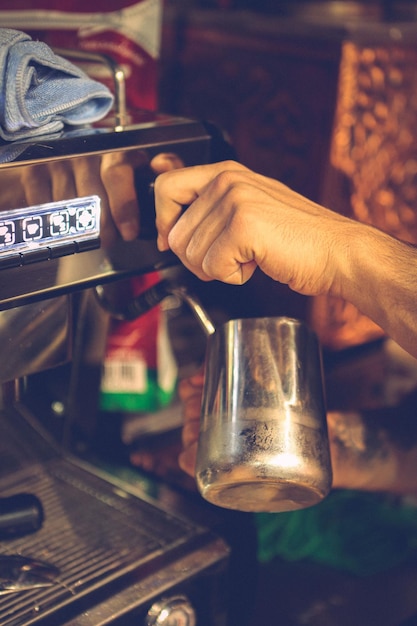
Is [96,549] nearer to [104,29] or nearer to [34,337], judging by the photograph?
[34,337]

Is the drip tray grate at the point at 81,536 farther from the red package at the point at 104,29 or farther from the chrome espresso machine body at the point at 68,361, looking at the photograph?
the red package at the point at 104,29

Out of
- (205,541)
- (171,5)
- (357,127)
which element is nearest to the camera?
(205,541)

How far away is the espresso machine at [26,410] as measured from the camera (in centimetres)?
71

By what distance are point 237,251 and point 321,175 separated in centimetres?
75

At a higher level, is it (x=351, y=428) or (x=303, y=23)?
(x=303, y=23)

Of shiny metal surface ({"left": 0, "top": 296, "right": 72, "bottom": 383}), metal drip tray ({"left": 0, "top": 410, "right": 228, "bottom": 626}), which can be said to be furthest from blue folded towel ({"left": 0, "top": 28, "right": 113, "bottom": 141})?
metal drip tray ({"left": 0, "top": 410, "right": 228, "bottom": 626})

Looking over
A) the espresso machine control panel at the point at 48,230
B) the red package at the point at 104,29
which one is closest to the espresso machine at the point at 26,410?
the espresso machine control panel at the point at 48,230

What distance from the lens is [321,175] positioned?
4.86 feet

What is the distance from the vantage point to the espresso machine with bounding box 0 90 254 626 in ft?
2.31

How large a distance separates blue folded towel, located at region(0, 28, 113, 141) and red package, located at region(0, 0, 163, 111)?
1.28 feet

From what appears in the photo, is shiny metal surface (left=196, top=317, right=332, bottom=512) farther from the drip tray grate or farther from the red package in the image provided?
the red package

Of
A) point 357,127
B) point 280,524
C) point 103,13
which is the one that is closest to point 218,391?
point 280,524

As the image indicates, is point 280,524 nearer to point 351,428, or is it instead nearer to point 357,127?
point 351,428

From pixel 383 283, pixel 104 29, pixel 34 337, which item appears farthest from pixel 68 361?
pixel 104 29
